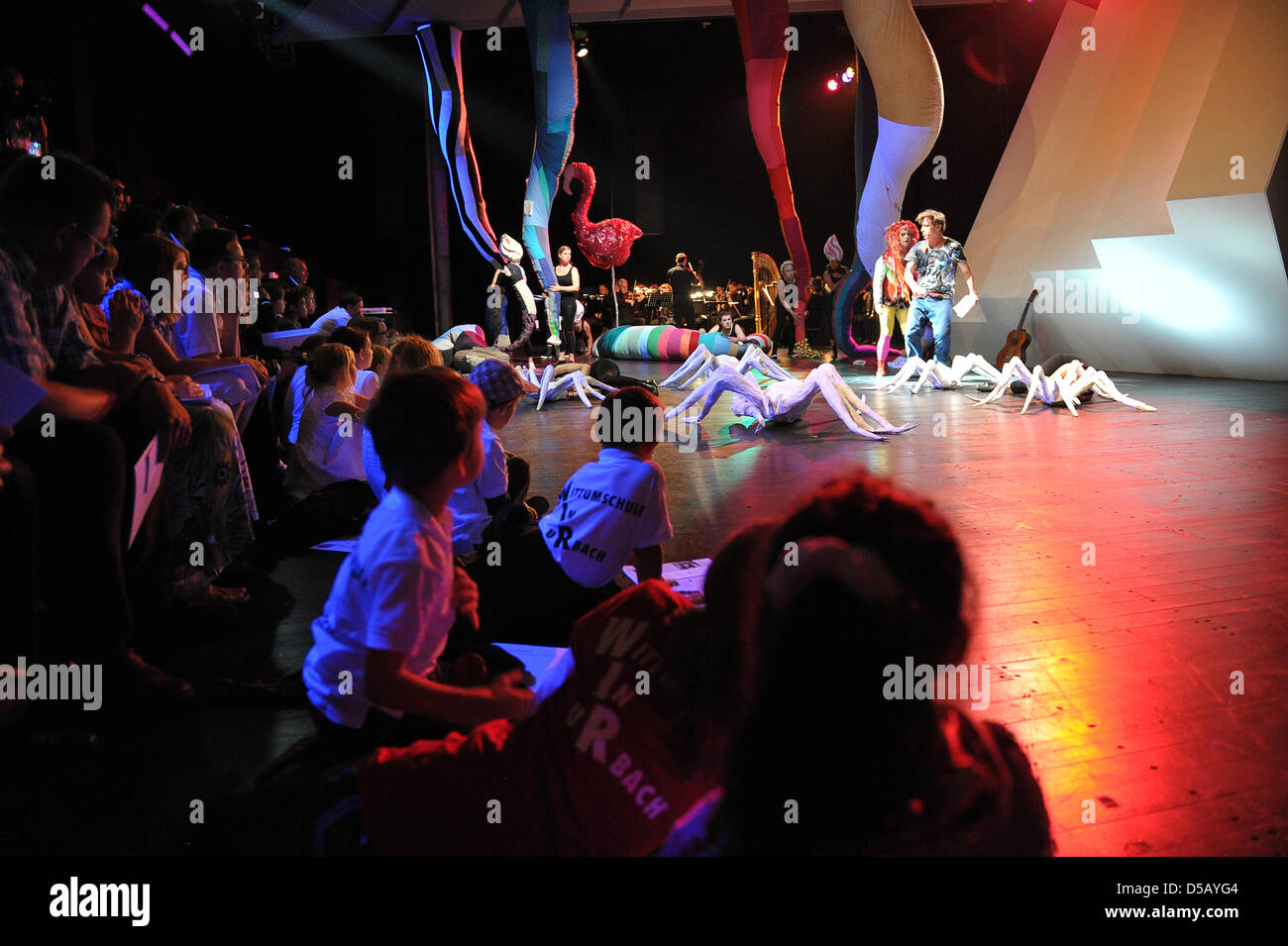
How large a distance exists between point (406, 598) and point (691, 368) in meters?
7.56

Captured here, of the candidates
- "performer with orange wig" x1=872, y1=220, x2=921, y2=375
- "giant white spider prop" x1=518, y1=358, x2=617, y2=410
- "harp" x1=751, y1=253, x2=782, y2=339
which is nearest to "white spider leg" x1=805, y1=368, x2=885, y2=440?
"giant white spider prop" x1=518, y1=358, x2=617, y2=410

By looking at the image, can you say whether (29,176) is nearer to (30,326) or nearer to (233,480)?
(30,326)

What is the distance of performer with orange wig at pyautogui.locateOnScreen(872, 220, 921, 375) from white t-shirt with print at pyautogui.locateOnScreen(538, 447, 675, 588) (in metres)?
7.55

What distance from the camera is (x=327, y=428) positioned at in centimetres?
346

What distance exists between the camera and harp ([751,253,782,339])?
15.7 m

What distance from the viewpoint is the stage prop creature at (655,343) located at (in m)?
12.1

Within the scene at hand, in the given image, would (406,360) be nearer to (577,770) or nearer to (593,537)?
(593,537)

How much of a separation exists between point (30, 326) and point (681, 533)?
214cm

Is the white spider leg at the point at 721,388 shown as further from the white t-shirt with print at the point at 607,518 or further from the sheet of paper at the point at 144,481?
the sheet of paper at the point at 144,481

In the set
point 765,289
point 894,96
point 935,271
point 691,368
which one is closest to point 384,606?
point 691,368

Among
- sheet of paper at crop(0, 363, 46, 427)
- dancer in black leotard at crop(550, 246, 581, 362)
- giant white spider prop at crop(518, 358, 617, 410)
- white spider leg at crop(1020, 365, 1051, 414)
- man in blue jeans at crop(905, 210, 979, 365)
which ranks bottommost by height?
sheet of paper at crop(0, 363, 46, 427)

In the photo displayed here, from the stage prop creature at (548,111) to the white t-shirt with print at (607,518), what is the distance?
991cm

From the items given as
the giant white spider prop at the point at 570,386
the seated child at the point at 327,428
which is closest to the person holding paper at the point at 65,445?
the seated child at the point at 327,428

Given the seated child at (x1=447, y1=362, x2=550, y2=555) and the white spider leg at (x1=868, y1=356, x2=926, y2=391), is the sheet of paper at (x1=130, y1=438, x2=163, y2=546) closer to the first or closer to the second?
the seated child at (x1=447, y1=362, x2=550, y2=555)
